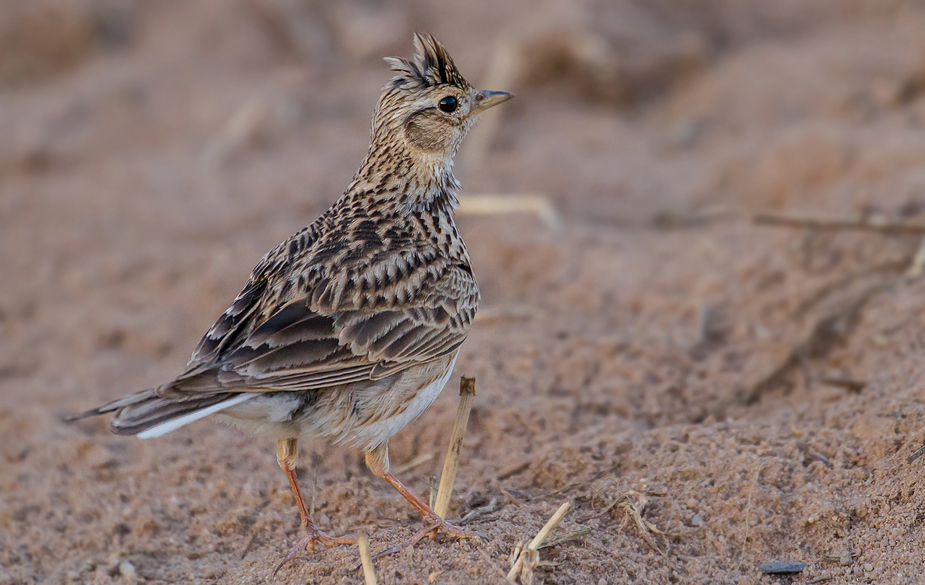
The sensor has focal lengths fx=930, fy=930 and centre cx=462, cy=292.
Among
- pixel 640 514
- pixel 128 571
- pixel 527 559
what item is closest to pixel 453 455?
pixel 527 559

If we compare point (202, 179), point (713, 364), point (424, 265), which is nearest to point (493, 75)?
point (202, 179)

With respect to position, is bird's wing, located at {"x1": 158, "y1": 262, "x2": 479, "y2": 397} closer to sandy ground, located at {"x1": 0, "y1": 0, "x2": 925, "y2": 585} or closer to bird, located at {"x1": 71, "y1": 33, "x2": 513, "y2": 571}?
bird, located at {"x1": 71, "y1": 33, "x2": 513, "y2": 571}

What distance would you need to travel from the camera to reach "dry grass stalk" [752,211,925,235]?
621 cm

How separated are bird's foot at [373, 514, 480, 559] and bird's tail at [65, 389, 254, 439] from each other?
888mm

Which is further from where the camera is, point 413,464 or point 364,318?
point 413,464

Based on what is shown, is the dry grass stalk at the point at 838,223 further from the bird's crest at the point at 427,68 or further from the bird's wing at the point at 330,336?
the bird's wing at the point at 330,336

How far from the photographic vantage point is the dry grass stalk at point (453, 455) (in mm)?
4020

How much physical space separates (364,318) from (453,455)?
28.3 inches

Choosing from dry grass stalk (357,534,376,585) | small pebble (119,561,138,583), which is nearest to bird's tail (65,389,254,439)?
dry grass stalk (357,534,376,585)

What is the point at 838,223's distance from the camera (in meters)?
6.45

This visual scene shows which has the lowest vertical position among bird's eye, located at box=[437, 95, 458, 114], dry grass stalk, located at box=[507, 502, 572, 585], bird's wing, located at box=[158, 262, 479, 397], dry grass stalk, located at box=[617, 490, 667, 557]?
dry grass stalk, located at box=[617, 490, 667, 557]

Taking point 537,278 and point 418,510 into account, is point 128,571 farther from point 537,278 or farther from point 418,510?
point 537,278

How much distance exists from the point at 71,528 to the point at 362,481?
1487 mm

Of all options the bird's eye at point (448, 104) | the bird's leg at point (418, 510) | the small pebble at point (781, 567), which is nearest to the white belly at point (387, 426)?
the bird's leg at point (418, 510)
